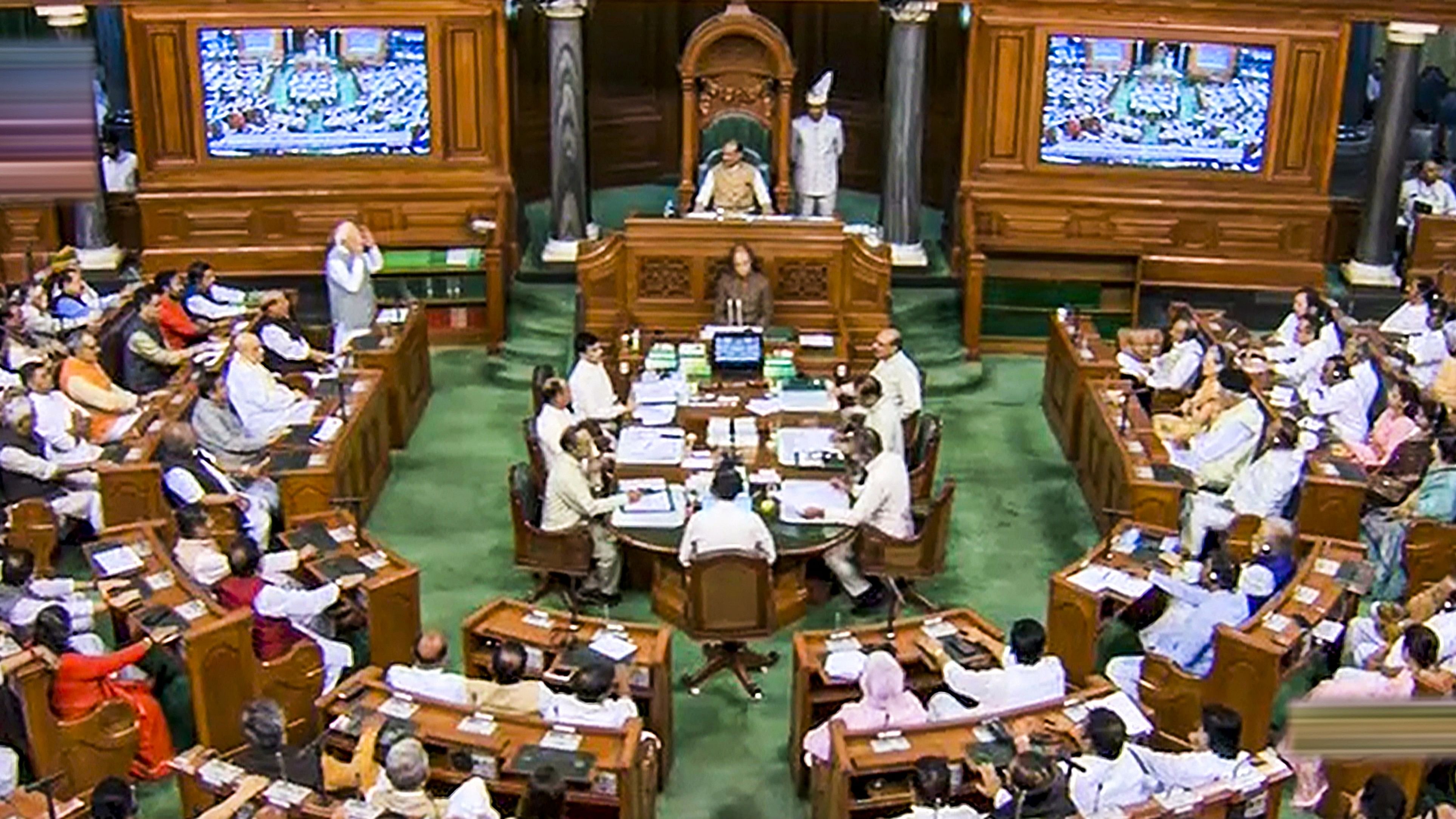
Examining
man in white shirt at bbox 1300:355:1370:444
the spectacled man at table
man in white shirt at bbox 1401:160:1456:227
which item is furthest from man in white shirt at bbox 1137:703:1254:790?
man in white shirt at bbox 1401:160:1456:227

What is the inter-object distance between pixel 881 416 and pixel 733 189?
13.1 feet

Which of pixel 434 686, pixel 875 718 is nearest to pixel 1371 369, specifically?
pixel 875 718

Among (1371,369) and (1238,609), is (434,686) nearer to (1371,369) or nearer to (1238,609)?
(1238,609)

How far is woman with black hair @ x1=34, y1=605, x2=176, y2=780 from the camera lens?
7.71 meters

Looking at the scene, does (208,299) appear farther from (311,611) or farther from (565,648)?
(565,648)

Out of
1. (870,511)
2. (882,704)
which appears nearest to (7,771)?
(882,704)

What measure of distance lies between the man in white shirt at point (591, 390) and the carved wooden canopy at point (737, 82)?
3757 mm

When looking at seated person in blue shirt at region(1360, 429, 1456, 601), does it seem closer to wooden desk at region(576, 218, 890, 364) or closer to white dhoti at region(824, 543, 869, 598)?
white dhoti at region(824, 543, 869, 598)

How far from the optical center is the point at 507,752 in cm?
711

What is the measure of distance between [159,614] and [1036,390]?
7.24 m

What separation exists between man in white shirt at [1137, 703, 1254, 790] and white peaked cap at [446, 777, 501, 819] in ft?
8.49

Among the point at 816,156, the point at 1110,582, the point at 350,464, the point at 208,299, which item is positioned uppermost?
the point at 816,156

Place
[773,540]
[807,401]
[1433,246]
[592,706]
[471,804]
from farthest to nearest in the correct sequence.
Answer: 1. [1433,246]
2. [807,401]
3. [773,540]
4. [592,706]
5. [471,804]

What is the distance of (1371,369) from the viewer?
11.0 meters
